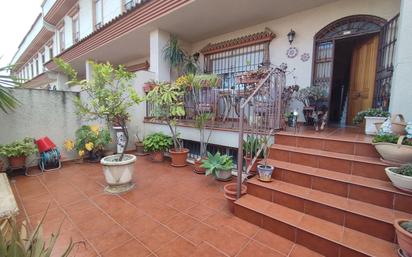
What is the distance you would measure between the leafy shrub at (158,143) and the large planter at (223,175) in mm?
1603

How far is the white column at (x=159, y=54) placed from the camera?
5447mm

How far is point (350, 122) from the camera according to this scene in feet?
15.9

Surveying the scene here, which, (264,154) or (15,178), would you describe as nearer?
(264,154)

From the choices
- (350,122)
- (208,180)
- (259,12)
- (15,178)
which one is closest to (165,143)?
(208,180)

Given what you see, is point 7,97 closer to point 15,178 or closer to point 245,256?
point 15,178

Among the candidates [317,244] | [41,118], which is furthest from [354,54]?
[41,118]

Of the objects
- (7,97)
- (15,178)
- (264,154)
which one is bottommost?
(15,178)

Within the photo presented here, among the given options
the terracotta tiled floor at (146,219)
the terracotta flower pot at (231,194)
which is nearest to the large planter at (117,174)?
the terracotta tiled floor at (146,219)

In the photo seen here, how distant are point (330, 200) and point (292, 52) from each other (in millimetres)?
3784

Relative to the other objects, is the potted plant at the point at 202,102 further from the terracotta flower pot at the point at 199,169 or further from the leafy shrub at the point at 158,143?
the leafy shrub at the point at 158,143

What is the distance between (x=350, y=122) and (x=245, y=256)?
4684 mm

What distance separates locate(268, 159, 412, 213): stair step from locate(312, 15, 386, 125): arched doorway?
2.66 metres

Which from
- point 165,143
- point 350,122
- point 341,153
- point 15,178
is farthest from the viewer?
point 350,122

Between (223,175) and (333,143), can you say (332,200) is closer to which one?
(333,143)
